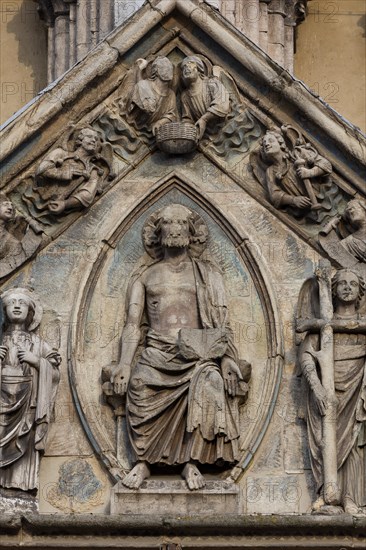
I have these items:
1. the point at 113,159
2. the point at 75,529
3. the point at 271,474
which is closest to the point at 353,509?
the point at 271,474

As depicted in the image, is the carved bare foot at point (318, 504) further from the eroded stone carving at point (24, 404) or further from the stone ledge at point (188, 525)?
the eroded stone carving at point (24, 404)

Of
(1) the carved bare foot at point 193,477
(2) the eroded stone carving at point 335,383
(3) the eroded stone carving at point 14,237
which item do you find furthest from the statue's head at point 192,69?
(1) the carved bare foot at point 193,477

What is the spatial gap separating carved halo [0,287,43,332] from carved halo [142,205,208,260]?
105 cm

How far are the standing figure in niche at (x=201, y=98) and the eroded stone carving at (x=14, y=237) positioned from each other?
1581 millimetres

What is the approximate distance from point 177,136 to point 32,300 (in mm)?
1838

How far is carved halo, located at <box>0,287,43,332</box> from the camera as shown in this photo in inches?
886

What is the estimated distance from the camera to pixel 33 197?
74.9 feet

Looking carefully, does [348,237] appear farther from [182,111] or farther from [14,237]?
[14,237]

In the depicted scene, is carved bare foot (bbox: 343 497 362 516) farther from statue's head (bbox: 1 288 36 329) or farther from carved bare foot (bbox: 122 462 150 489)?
statue's head (bbox: 1 288 36 329)

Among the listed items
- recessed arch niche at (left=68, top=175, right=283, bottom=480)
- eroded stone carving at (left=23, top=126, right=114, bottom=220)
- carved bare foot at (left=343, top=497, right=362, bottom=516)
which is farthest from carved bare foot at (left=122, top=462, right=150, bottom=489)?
eroded stone carving at (left=23, top=126, right=114, bottom=220)

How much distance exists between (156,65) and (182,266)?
1.72 metres

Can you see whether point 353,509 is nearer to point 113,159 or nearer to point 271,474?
point 271,474

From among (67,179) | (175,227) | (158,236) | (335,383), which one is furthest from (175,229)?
(335,383)

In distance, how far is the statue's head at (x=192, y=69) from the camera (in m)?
23.0
